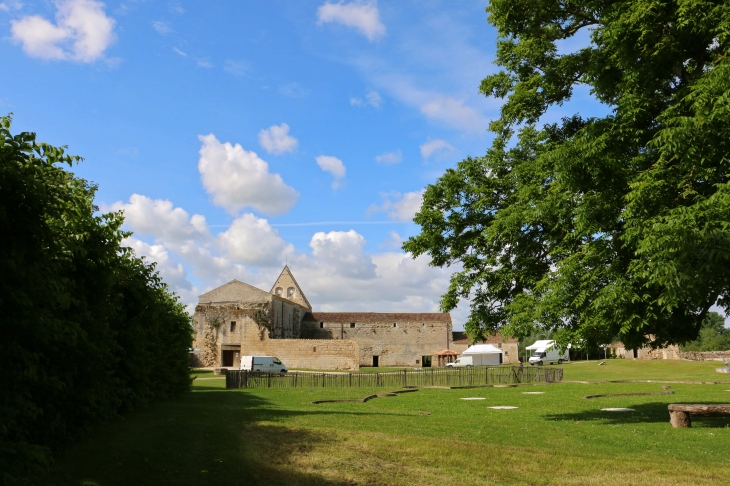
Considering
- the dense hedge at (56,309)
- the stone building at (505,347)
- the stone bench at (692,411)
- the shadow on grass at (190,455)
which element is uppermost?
the dense hedge at (56,309)

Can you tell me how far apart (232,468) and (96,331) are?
2965 millimetres

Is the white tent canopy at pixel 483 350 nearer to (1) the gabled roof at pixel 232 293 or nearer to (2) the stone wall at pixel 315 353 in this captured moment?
(2) the stone wall at pixel 315 353

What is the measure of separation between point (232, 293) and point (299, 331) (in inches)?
375

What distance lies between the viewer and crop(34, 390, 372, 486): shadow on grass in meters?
7.16

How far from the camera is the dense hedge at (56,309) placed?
15.8ft

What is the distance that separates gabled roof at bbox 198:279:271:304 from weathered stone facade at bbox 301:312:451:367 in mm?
9961

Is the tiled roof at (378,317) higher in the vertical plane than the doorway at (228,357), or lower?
higher

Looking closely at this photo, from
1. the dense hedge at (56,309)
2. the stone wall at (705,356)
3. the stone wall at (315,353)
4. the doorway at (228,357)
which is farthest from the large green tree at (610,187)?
the stone wall at (705,356)

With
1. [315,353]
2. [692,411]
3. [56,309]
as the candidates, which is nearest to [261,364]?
[315,353]

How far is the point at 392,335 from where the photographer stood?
67625 mm

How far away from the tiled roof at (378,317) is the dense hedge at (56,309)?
53.8 metres

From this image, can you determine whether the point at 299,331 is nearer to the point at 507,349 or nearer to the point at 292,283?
the point at 292,283

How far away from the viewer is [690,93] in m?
10.7

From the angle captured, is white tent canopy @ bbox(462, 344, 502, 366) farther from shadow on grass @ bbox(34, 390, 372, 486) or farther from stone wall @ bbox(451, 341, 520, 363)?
shadow on grass @ bbox(34, 390, 372, 486)
